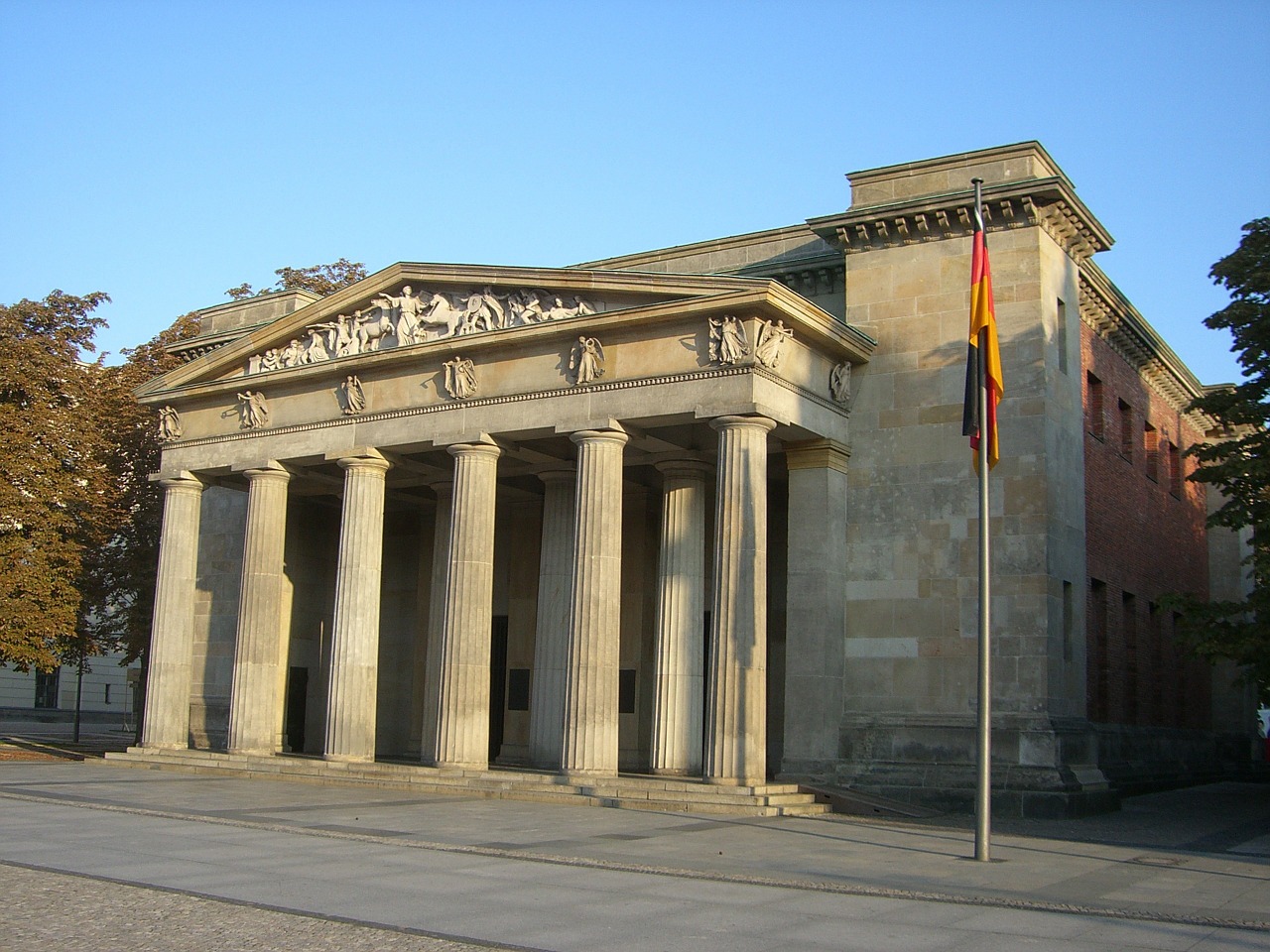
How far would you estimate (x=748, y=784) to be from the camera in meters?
26.0

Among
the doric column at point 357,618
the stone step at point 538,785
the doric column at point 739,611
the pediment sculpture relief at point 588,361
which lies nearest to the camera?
the stone step at point 538,785

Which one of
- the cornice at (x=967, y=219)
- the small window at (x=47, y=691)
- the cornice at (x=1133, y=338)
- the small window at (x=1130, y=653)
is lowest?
the small window at (x=47, y=691)

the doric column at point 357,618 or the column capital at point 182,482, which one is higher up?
the column capital at point 182,482

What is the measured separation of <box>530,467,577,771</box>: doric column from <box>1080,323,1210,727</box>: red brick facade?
13047 millimetres

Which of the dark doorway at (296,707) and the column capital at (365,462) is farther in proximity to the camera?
the dark doorway at (296,707)

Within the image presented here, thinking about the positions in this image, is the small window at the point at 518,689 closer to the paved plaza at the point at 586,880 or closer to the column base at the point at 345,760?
the column base at the point at 345,760

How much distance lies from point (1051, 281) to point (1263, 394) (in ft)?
17.2

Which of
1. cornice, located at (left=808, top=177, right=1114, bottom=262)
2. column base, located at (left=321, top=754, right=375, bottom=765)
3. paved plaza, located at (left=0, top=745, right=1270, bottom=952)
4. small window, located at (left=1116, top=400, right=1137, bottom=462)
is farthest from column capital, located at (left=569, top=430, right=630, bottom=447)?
small window, located at (left=1116, top=400, right=1137, bottom=462)

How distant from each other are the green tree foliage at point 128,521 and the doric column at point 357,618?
601 inches

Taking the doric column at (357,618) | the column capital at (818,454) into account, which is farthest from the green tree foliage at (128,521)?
the column capital at (818,454)

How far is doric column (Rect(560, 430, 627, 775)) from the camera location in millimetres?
28062

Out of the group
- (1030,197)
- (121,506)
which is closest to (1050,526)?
(1030,197)

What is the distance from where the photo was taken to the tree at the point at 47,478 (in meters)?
39.8

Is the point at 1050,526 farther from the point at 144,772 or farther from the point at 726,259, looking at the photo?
the point at 144,772
